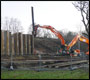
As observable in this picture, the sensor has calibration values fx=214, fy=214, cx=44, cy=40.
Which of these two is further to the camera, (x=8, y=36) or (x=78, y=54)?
(x=78, y=54)

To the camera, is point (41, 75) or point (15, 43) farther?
point (15, 43)

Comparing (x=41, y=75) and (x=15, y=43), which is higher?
(x=15, y=43)

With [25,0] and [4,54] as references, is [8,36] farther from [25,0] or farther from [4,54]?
[25,0]

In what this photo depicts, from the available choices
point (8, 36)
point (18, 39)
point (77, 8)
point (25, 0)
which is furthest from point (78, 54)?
point (25, 0)

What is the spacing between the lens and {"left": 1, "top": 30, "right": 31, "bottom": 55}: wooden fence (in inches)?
788

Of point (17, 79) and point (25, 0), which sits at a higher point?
point (25, 0)

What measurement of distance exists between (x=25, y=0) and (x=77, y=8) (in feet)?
44.4

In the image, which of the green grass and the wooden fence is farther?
the wooden fence

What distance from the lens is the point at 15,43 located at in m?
22.0

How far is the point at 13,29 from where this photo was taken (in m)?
55.8

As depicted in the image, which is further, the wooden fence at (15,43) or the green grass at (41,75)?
the wooden fence at (15,43)

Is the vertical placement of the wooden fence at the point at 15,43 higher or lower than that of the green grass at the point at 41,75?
higher

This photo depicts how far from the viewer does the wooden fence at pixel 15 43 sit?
20.0m

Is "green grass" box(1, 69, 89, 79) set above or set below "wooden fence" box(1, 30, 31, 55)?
below
